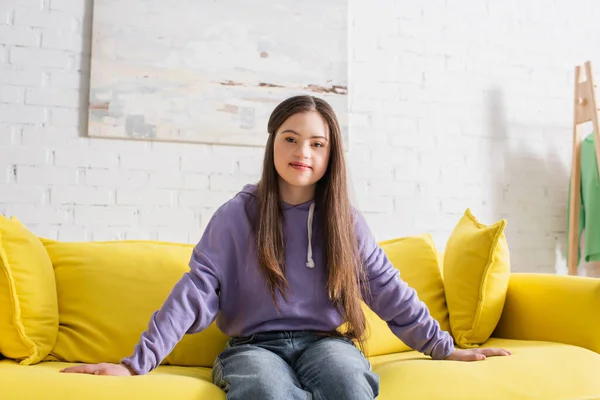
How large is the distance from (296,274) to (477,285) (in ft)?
2.12

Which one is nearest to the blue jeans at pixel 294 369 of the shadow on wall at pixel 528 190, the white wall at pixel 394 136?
the white wall at pixel 394 136

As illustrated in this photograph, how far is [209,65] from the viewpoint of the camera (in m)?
2.53

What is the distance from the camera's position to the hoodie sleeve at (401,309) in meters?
1.64

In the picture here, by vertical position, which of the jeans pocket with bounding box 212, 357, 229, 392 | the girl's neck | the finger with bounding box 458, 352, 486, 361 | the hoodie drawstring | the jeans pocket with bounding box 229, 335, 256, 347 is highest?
the girl's neck

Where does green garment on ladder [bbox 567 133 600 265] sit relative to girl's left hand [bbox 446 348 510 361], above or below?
above

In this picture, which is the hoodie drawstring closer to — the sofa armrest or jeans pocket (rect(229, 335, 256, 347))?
jeans pocket (rect(229, 335, 256, 347))

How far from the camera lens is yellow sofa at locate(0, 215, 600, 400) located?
1.40 m

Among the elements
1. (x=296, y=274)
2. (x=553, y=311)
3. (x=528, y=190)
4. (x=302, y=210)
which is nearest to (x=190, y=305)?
(x=296, y=274)

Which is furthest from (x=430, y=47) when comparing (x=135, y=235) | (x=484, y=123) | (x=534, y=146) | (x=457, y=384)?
(x=457, y=384)

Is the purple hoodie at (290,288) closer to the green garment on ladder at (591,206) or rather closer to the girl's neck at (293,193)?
the girl's neck at (293,193)

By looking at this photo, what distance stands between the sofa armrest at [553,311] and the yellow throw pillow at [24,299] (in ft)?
4.51

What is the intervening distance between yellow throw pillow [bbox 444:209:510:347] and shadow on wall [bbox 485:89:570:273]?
37.4 inches

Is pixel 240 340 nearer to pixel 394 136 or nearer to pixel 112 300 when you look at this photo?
pixel 112 300

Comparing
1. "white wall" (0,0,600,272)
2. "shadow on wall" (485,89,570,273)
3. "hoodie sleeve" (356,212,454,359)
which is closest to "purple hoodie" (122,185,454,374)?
"hoodie sleeve" (356,212,454,359)
